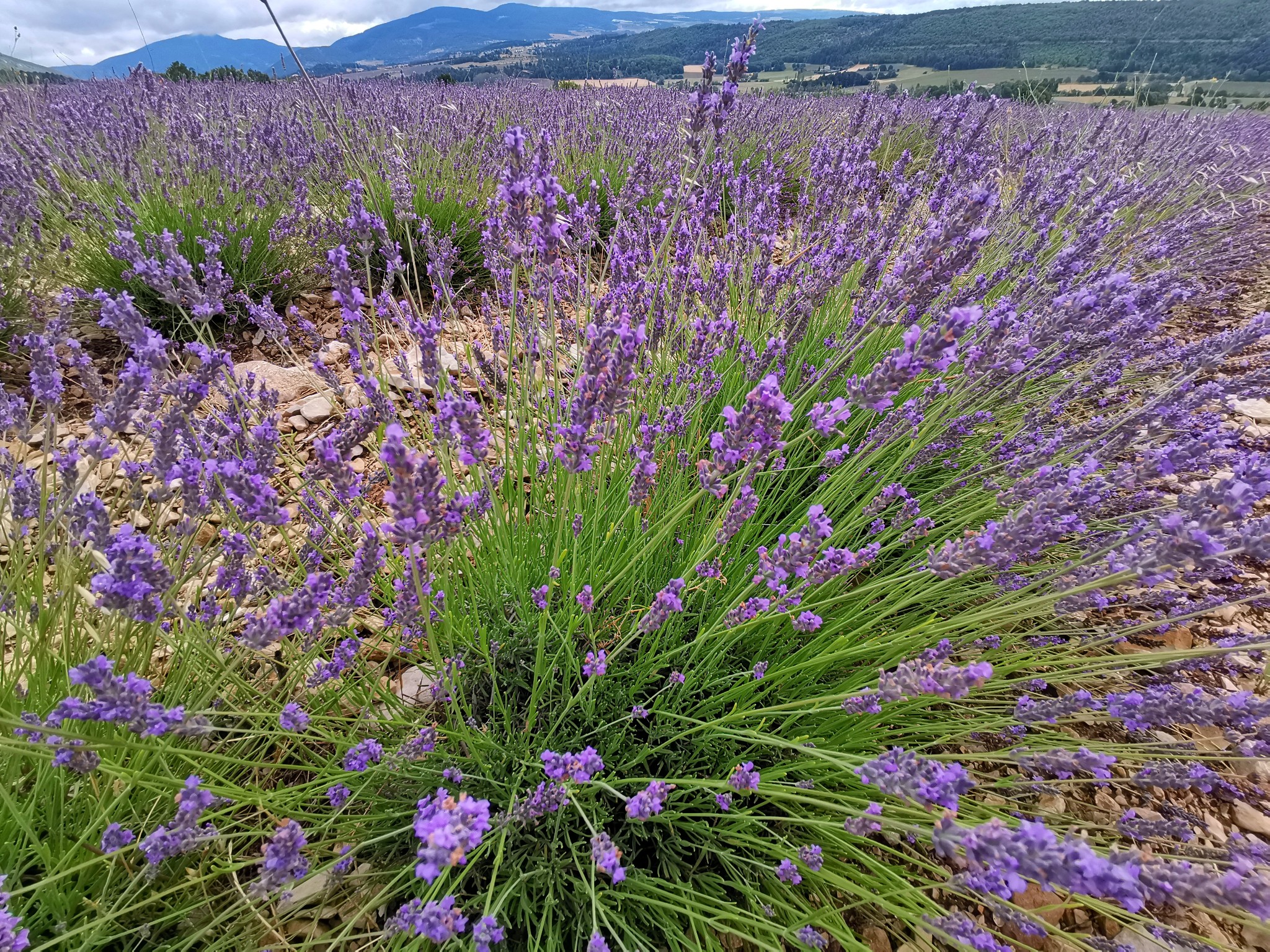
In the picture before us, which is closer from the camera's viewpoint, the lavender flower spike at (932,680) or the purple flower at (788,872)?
the lavender flower spike at (932,680)

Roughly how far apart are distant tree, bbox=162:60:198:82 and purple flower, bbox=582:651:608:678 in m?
12.8

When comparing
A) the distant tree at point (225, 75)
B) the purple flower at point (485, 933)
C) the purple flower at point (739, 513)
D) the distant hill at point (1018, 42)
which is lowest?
the distant hill at point (1018, 42)

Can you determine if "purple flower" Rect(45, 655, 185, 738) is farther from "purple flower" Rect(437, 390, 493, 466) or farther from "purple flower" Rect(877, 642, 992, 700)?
"purple flower" Rect(877, 642, 992, 700)

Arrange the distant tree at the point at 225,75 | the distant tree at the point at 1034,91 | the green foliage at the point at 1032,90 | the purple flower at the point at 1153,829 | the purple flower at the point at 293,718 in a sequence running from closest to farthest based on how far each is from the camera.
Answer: the purple flower at the point at 293,718 < the purple flower at the point at 1153,829 < the green foliage at the point at 1032,90 < the distant tree at the point at 1034,91 < the distant tree at the point at 225,75

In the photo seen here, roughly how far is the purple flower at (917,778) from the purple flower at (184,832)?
1.06 m

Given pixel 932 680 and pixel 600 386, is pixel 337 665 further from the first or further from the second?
pixel 932 680

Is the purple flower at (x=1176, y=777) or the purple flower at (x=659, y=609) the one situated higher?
the purple flower at (x=659, y=609)

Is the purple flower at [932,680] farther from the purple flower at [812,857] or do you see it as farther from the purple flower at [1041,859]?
the purple flower at [812,857]

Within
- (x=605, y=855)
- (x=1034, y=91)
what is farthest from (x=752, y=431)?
(x=1034, y=91)

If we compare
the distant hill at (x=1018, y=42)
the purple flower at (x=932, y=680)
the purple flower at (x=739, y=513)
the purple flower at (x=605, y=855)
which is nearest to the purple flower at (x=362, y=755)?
the purple flower at (x=605, y=855)

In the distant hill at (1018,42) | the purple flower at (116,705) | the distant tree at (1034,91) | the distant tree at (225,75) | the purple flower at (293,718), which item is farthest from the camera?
the distant hill at (1018,42)

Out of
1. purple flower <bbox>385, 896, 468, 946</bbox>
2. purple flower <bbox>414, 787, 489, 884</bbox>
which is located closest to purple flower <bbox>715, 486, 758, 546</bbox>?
purple flower <bbox>414, 787, 489, 884</bbox>

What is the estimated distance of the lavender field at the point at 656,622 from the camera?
1.01 metres

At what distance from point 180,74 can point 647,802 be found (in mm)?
16431
